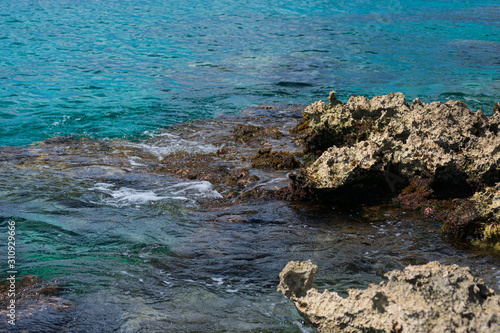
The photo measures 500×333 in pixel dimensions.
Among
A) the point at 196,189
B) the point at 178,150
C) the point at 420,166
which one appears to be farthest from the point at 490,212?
the point at 178,150

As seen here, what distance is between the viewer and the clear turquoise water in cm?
1266

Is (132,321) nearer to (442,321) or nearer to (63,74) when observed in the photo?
(442,321)

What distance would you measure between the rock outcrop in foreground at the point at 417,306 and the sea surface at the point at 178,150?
0.59m

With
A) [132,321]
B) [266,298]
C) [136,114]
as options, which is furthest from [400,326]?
[136,114]

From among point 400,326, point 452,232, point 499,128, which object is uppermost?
point 499,128

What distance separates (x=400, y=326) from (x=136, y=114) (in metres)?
10.6

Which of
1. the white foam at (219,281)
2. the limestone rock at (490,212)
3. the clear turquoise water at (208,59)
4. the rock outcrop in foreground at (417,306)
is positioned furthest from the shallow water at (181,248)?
the clear turquoise water at (208,59)

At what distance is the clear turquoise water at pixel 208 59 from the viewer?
1266 cm

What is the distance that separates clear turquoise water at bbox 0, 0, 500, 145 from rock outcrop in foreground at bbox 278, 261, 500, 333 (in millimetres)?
8398

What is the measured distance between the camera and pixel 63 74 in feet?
53.1

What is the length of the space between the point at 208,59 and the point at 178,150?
401 inches

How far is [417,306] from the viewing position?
2836mm

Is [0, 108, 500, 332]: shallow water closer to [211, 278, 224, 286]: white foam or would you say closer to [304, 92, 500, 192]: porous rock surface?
[211, 278, 224, 286]: white foam

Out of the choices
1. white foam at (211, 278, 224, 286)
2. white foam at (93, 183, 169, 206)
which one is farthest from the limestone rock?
white foam at (93, 183, 169, 206)
